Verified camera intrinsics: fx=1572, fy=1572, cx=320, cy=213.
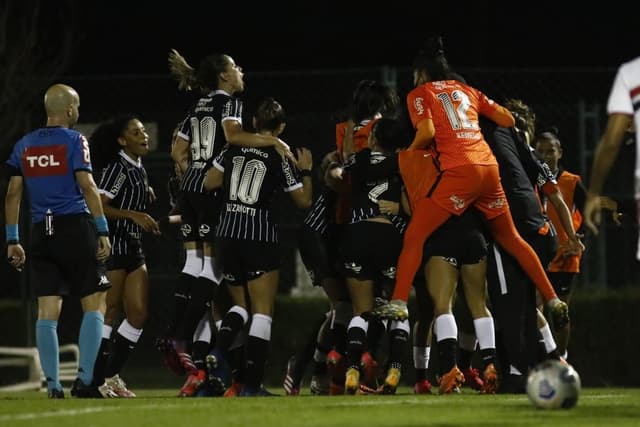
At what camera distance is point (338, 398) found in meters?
10.0

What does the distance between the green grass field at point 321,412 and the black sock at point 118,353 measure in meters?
1.52

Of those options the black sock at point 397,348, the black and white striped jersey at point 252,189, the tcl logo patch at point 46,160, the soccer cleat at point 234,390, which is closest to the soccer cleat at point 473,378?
the black sock at point 397,348

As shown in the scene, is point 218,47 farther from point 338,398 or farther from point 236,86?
point 338,398

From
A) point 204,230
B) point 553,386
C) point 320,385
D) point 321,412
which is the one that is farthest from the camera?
point 320,385

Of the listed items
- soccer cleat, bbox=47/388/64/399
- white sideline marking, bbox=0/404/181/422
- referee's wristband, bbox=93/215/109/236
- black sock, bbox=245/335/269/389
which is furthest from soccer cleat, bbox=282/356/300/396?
white sideline marking, bbox=0/404/181/422

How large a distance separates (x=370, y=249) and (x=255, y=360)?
1117mm

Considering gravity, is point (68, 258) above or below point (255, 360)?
above

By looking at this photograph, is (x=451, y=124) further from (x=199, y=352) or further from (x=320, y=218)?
(x=199, y=352)

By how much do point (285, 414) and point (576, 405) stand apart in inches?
71.5

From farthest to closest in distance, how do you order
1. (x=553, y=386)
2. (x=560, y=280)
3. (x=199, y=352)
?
1. (x=560, y=280)
2. (x=199, y=352)
3. (x=553, y=386)

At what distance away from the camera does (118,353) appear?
459 inches

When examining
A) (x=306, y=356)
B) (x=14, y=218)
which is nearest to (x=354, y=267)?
(x=306, y=356)

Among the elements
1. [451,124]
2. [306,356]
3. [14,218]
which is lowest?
[306,356]

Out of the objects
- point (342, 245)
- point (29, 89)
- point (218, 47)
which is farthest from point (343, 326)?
point (218, 47)
